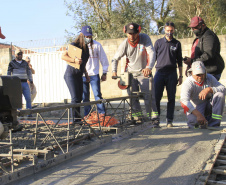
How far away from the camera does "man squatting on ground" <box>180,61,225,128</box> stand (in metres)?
4.77

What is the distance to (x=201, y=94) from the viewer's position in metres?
4.77

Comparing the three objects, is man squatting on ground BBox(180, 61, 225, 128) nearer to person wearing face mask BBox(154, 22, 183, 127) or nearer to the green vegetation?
person wearing face mask BBox(154, 22, 183, 127)

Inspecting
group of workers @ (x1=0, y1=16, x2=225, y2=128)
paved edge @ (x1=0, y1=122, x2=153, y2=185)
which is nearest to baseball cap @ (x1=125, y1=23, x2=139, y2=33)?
group of workers @ (x1=0, y1=16, x2=225, y2=128)

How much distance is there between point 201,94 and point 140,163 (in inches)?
87.7

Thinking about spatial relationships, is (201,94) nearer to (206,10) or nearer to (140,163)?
(140,163)

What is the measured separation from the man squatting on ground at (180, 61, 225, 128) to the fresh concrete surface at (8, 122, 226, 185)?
2.07 ft

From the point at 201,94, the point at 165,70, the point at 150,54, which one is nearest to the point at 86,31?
the point at 150,54

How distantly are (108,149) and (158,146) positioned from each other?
67cm

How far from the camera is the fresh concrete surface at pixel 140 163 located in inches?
101

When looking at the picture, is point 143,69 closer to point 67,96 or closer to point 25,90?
point 25,90

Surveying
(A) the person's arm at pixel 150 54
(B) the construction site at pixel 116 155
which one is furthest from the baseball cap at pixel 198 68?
(B) the construction site at pixel 116 155

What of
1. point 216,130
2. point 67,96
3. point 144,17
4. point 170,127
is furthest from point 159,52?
point 144,17

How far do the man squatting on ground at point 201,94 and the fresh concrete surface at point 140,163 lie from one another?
2.07 ft

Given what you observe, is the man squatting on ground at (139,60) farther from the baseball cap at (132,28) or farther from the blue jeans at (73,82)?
the blue jeans at (73,82)
